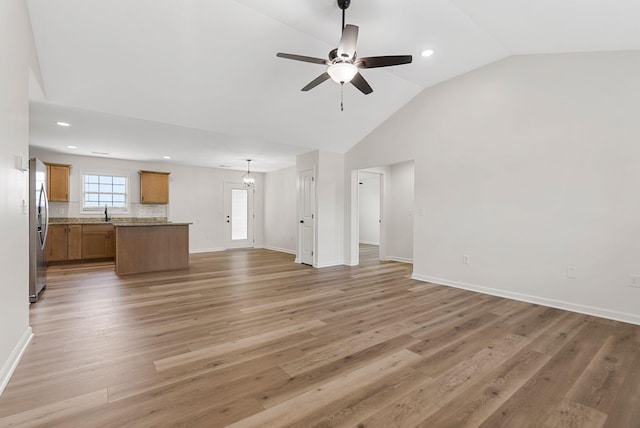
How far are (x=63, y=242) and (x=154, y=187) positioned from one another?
2.30 metres

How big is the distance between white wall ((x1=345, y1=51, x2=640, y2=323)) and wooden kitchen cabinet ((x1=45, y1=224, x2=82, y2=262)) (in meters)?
7.37

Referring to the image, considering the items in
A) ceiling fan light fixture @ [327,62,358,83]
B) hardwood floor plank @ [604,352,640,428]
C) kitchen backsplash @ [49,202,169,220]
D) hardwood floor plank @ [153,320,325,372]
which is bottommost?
hardwood floor plank @ [604,352,640,428]

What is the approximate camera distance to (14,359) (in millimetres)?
2160

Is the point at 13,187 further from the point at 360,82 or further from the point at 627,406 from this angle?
the point at 627,406

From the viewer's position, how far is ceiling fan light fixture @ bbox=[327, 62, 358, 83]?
104 inches

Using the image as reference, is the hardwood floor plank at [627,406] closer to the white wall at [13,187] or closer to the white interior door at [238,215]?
the white wall at [13,187]

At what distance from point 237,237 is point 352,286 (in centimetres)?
584

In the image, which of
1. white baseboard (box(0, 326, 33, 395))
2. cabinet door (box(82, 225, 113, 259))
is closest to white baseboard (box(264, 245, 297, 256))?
cabinet door (box(82, 225, 113, 259))

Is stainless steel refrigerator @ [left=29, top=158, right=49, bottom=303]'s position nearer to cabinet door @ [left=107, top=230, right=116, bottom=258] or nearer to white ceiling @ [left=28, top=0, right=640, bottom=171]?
white ceiling @ [left=28, top=0, right=640, bottom=171]

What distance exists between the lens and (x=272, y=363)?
2271mm

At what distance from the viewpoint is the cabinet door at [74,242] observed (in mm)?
6660

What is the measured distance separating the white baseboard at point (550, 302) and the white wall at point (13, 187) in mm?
5013

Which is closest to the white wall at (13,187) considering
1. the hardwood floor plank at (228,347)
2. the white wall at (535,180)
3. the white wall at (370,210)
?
the hardwood floor plank at (228,347)

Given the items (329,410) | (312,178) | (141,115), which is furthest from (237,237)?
(329,410)
